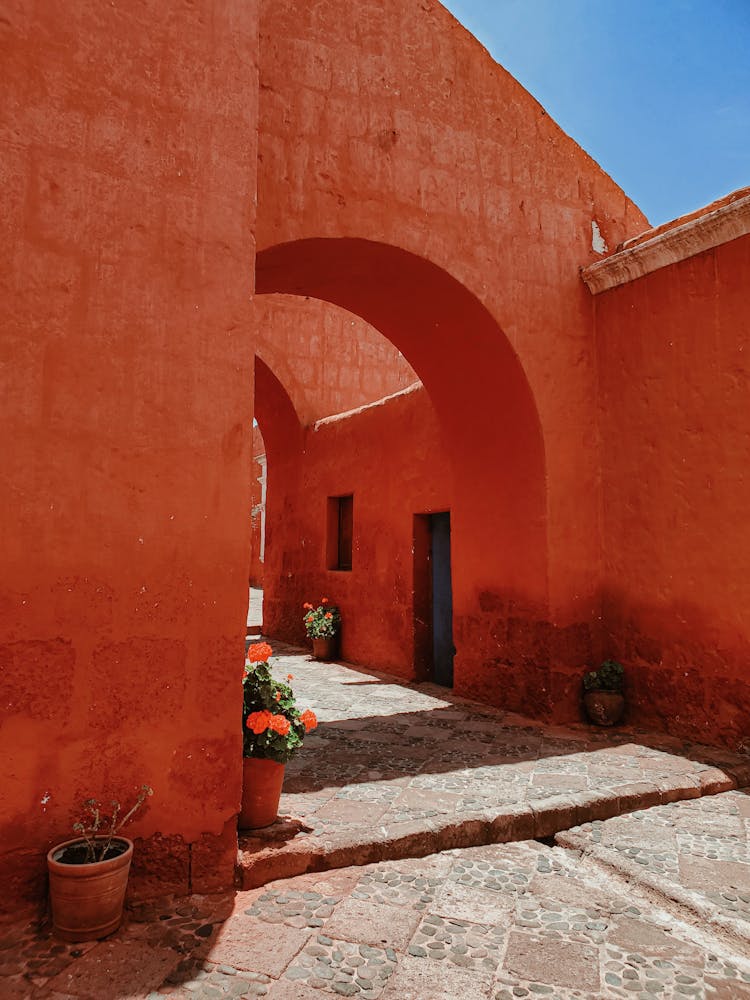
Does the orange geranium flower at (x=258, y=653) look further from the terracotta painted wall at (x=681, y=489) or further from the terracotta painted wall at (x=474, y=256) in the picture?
the terracotta painted wall at (x=681, y=489)

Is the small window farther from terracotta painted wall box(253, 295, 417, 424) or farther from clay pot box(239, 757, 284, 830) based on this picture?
clay pot box(239, 757, 284, 830)

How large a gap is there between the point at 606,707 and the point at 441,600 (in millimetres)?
2806

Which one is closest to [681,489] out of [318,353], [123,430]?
[123,430]

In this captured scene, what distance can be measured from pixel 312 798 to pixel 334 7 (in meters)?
5.65

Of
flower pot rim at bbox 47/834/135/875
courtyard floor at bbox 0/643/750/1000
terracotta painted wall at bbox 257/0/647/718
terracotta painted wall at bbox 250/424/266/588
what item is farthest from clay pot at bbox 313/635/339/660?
terracotta painted wall at bbox 250/424/266/588

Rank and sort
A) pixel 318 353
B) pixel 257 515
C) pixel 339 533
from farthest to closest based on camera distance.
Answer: pixel 257 515, pixel 318 353, pixel 339 533

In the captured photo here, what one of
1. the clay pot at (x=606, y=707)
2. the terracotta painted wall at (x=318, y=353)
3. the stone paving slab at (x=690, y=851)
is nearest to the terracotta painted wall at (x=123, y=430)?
the stone paving slab at (x=690, y=851)

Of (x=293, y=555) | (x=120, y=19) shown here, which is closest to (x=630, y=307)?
(x=120, y=19)

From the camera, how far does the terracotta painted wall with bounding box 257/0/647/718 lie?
5.05 metres

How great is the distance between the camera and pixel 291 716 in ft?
11.6

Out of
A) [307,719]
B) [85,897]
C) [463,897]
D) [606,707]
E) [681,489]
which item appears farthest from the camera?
[606,707]

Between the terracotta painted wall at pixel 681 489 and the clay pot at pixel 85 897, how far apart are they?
4.26 m

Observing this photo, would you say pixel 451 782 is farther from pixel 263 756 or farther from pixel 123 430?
pixel 123 430

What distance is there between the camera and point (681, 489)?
5379 millimetres
